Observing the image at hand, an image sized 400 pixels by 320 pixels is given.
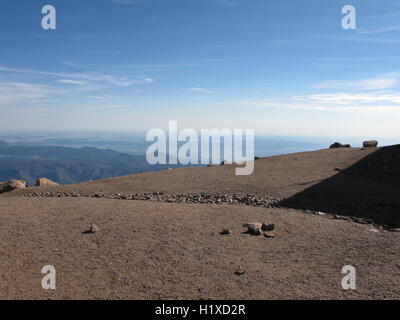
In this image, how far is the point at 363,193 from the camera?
1505 centimetres

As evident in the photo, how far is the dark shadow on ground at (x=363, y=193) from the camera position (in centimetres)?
1280

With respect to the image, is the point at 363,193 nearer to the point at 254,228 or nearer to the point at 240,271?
the point at 254,228

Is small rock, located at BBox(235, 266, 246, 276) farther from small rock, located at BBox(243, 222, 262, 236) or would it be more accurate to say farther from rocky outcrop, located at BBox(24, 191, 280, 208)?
rocky outcrop, located at BBox(24, 191, 280, 208)

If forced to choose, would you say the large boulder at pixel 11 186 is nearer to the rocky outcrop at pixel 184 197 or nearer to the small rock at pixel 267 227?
the rocky outcrop at pixel 184 197

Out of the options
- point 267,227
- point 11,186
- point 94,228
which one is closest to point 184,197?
point 267,227

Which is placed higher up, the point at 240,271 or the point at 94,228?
the point at 94,228

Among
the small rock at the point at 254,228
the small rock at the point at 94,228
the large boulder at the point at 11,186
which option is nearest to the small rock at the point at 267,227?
the small rock at the point at 254,228

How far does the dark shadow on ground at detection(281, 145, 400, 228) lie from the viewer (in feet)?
42.0

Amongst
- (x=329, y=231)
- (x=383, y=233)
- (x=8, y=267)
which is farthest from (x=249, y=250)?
(x=8, y=267)

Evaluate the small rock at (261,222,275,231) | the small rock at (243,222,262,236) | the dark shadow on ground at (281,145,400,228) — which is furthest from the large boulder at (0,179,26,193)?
the dark shadow on ground at (281,145,400,228)

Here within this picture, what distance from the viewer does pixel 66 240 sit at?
9.46m

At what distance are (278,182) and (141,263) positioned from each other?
11.1 metres

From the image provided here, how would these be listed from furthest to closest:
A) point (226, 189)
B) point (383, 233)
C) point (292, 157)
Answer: point (292, 157)
point (226, 189)
point (383, 233)
